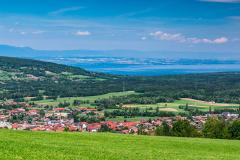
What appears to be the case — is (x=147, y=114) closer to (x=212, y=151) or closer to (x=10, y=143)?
(x=212, y=151)

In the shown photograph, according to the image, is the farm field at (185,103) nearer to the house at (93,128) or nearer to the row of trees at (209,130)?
the house at (93,128)

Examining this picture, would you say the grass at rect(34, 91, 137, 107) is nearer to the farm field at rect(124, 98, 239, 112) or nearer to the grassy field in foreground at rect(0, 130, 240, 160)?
the farm field at rect(124, 98, 239, 112)

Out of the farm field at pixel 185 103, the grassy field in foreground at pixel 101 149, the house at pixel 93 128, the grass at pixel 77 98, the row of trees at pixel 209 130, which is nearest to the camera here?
the grassy field in foreground at pixel 101 149

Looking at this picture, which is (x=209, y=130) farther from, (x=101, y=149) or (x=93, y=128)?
(x=101, y=149)

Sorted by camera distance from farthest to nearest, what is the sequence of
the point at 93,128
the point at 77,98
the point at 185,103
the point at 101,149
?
the point at 77,98 → the point at 185,103 → the point at 93,128 → the point at 101,149

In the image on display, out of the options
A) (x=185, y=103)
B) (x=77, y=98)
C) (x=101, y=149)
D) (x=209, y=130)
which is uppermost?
(x=101, y=149)

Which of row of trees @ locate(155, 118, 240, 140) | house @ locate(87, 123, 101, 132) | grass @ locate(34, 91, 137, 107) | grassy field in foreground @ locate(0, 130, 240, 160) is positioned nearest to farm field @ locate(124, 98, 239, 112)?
grass @ locate(34, 91, 137, 107)

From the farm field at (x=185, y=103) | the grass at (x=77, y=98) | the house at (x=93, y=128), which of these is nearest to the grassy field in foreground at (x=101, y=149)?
the house at (x=93, y=128)

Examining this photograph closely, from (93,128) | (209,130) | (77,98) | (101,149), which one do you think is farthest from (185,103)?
(101,149)
